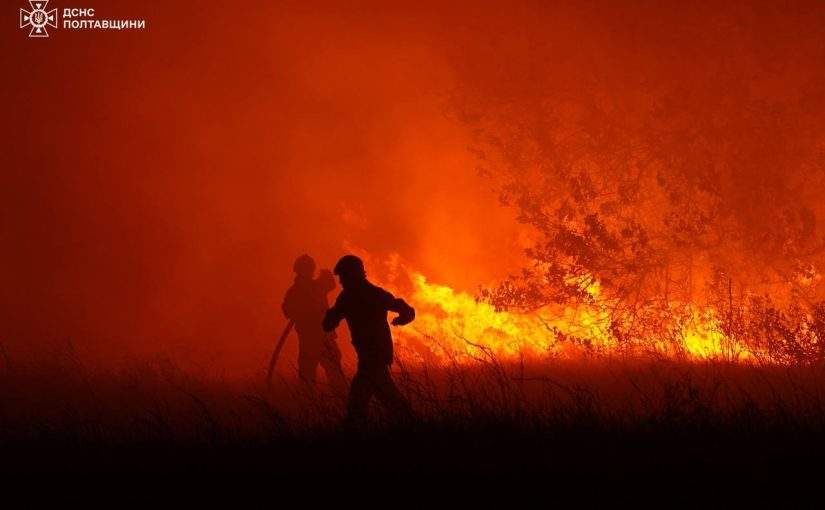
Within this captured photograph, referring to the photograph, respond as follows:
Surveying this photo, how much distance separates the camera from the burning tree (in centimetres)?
1391

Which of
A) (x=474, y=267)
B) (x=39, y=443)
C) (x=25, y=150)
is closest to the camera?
(x=39, y=443)

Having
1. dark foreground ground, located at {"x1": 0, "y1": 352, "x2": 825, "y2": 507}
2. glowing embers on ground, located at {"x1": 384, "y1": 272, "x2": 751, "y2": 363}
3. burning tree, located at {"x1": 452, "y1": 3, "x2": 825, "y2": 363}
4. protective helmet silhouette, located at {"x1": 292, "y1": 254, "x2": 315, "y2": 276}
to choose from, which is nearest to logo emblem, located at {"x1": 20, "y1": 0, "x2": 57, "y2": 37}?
glowing embers on ground, located at {"x1": 384, "y1": 272, "x2": 751, "y2": 363}

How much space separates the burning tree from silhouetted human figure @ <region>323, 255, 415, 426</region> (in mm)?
6995

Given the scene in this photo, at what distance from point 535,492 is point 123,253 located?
24.9 metres

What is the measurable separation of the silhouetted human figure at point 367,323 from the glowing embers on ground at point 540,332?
218 inches

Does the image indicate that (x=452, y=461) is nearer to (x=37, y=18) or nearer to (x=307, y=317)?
(x=307, y=317)

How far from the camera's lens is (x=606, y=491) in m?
4.95

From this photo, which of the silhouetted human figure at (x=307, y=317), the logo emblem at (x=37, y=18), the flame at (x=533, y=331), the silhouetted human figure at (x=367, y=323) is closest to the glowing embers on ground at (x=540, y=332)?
the flame at (x=533, y=331)

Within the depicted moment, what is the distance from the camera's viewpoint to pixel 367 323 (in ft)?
24.5

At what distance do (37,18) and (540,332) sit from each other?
27.1 meters

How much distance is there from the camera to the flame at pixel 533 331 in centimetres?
1342

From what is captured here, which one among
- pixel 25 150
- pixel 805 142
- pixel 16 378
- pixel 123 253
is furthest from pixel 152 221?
pixel 805 142

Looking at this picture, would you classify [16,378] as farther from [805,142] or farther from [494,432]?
[805,142]

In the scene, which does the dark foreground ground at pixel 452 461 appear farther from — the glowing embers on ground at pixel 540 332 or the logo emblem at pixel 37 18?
the logo emblem at pixel 37 18
